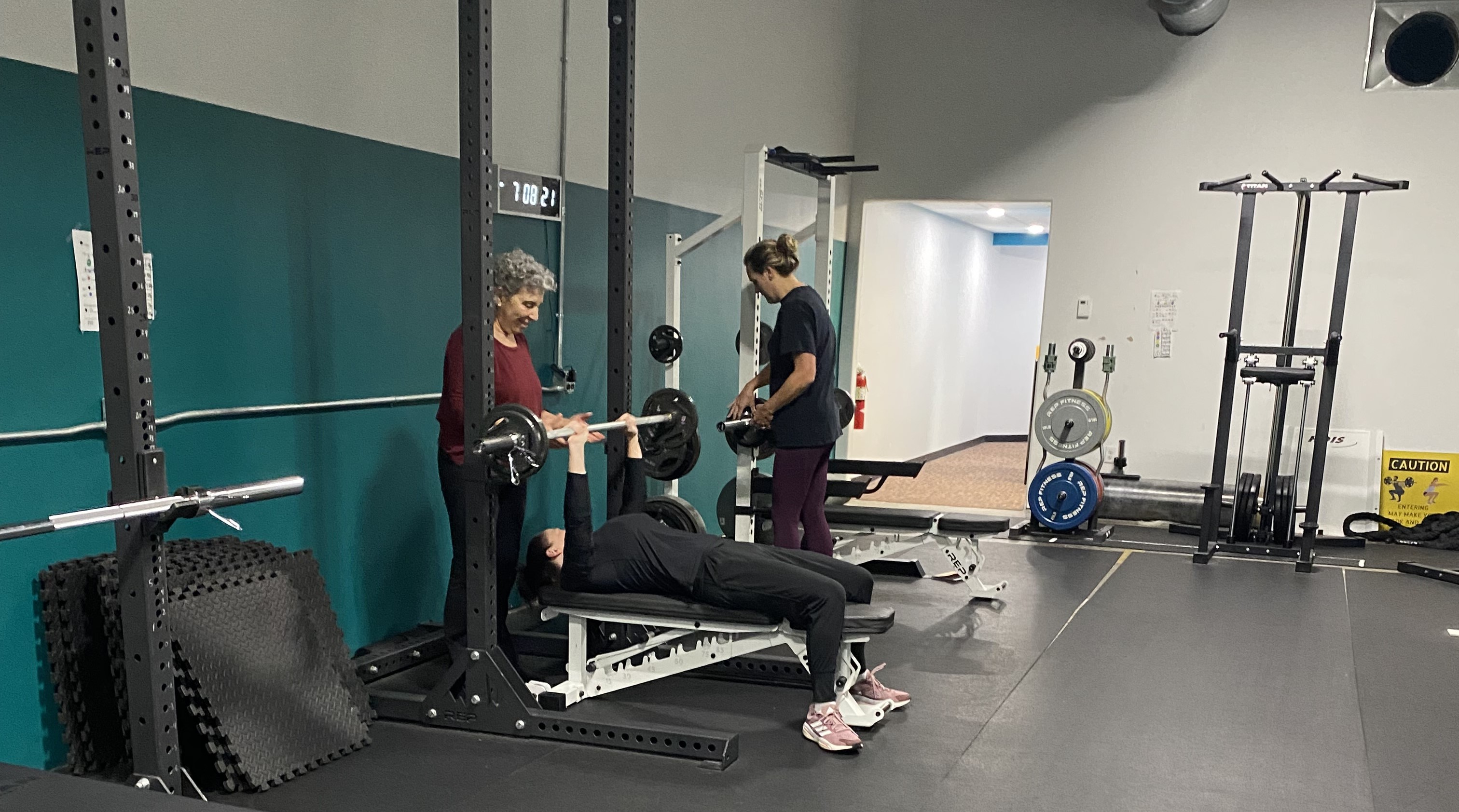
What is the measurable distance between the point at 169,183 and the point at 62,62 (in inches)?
14.7

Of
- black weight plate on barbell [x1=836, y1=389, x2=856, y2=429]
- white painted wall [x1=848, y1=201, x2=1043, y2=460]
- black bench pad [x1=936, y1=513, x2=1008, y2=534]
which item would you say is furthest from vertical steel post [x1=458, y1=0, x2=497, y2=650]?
white painted wall [x1=848, y1=201, x2=1043, y2=460]

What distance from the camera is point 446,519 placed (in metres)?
4.07

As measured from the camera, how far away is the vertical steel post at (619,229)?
143 inches

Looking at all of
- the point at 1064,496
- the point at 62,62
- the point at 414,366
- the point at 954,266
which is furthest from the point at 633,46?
A: the point at 954,266

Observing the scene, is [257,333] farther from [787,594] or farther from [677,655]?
[787,594]

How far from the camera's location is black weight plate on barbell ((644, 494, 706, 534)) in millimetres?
4020

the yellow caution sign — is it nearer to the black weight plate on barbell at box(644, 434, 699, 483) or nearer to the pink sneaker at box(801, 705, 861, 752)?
the black weight plate on barbell at box(644, 434, 699, 483)

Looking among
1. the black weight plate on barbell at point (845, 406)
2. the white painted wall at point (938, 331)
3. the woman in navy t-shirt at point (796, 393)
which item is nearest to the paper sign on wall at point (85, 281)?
the woman in navy t-shirt at point (796, 393)

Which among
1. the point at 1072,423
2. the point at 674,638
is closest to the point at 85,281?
the point at 674,638

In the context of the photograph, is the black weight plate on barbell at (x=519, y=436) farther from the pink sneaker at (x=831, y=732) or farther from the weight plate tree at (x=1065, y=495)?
the weight plate tree at (x=1065, y=495)

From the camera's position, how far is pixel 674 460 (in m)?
4.00

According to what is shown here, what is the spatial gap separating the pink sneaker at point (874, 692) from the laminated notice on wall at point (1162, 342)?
4.72 meters

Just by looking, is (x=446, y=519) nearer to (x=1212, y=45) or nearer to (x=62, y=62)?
(x=62, y=62)

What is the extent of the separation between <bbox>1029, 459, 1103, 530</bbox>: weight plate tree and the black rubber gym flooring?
143 cm
